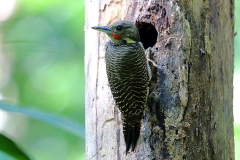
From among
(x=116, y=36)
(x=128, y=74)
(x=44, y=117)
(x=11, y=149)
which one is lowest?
(x=11, y=149)

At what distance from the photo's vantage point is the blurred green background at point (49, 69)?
5.55m

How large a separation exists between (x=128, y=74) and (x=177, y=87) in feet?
0.99

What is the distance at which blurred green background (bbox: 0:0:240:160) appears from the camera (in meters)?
5.55

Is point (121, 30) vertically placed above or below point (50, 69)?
above

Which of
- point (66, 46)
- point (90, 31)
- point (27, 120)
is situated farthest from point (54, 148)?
point (90, 31)

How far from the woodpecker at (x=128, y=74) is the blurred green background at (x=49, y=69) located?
90.6 inches

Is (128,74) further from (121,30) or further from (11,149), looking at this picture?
(11,149)

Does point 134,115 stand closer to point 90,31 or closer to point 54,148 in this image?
point 90,31

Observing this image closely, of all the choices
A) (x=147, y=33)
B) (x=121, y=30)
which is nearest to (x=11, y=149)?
(x=121, y=30)

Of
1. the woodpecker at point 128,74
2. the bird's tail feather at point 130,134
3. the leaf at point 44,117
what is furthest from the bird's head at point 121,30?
the leaf at point 44,117

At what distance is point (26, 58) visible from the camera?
6.47 meters

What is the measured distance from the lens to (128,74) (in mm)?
2688

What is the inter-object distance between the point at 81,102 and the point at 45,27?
1053mm

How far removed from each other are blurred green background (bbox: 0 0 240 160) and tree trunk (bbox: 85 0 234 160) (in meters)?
2.15
